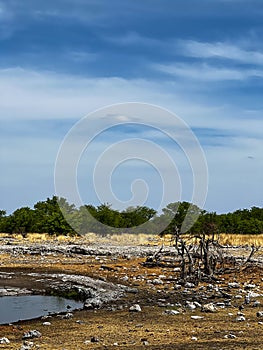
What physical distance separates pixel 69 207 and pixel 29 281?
46.6 metres

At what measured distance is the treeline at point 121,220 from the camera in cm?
6462

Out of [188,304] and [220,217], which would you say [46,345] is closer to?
[188,304]

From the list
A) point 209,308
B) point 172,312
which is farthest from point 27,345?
point 209,308

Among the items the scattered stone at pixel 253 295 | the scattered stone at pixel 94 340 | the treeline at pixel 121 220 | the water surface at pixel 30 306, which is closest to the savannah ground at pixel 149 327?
the scattered stone at pixel 94 340

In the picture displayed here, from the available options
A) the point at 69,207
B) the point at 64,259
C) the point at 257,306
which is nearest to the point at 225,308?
the point at 257,306

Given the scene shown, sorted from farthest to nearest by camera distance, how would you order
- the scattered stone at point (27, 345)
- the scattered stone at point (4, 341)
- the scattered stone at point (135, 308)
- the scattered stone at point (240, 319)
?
the scattered stone at point (135, 308) < the scattered stone at point (240, 319) < the scattered stone at point (4, 341) < the scattered stone at point (27, 345)

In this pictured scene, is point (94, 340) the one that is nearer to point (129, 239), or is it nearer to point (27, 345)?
point (27, 345)

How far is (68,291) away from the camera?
20531 mm

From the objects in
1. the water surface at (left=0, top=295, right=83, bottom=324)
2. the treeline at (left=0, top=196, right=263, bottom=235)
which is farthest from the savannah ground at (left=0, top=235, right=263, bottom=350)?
the treeline at (left=0, top=196, right=263, bottom=235)

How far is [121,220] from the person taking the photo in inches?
2717

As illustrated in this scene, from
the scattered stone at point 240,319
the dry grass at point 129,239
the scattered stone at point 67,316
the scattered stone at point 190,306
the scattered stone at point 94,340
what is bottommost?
the scattered stone at point 94,340

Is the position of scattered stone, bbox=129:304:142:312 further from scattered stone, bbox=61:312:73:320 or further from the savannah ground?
scattered stone, bbox=61:312:73:320

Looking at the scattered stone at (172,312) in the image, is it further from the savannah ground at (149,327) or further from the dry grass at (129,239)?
the dry grass at (129,239)

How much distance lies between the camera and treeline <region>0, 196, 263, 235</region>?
2544 inches
